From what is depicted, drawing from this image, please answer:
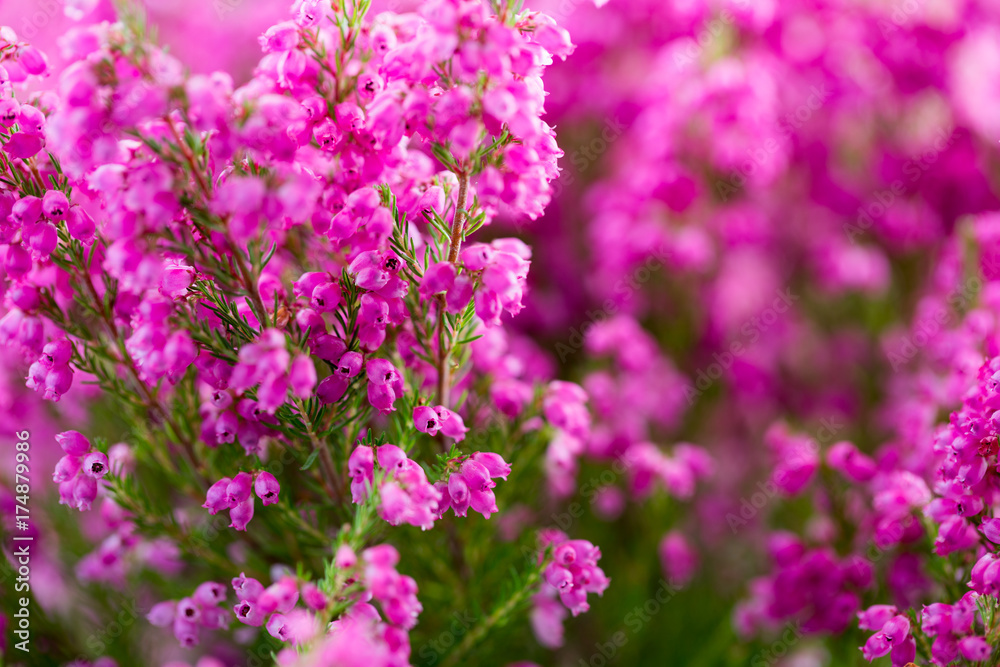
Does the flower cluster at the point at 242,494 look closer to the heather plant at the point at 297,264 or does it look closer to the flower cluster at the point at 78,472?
the heather plant at the point at 297,264

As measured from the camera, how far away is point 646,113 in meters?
2.41

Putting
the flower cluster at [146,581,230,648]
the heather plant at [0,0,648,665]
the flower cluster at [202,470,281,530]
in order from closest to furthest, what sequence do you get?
the heather plant at [0,0,648,665] → the flower cluster at [202,470,281,530] → the flower cluster at [146,581,230,648]

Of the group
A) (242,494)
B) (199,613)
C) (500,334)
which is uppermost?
(500,334)

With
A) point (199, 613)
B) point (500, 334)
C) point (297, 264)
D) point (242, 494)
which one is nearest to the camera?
point (242, 494)

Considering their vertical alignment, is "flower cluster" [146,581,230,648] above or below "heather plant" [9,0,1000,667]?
below

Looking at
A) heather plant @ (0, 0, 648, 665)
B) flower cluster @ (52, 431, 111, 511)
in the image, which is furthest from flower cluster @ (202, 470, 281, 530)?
flower cluster @ (52, 431, 111, 511)

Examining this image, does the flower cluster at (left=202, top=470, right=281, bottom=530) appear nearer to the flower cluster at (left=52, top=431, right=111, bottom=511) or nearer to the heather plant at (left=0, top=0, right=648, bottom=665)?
the heather plant at (left=0, top=0, right=648, bottom=665)

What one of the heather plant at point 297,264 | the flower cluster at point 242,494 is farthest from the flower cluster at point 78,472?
the flower cluster at point 242,494

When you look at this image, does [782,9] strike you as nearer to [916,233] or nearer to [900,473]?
[916,233]

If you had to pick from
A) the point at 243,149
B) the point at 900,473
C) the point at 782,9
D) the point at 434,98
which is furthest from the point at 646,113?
the point at 243,149

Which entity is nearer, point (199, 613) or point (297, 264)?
point (199, 613)

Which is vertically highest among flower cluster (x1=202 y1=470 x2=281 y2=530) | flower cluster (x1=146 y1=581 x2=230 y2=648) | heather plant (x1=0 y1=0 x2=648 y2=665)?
heather plant (x1=0 y1=0 x2=648 y2=665)

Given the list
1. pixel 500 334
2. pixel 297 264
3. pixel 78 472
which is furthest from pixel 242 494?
pixel 500 334

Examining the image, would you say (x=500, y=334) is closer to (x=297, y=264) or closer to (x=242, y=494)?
(x=297, y=264)
